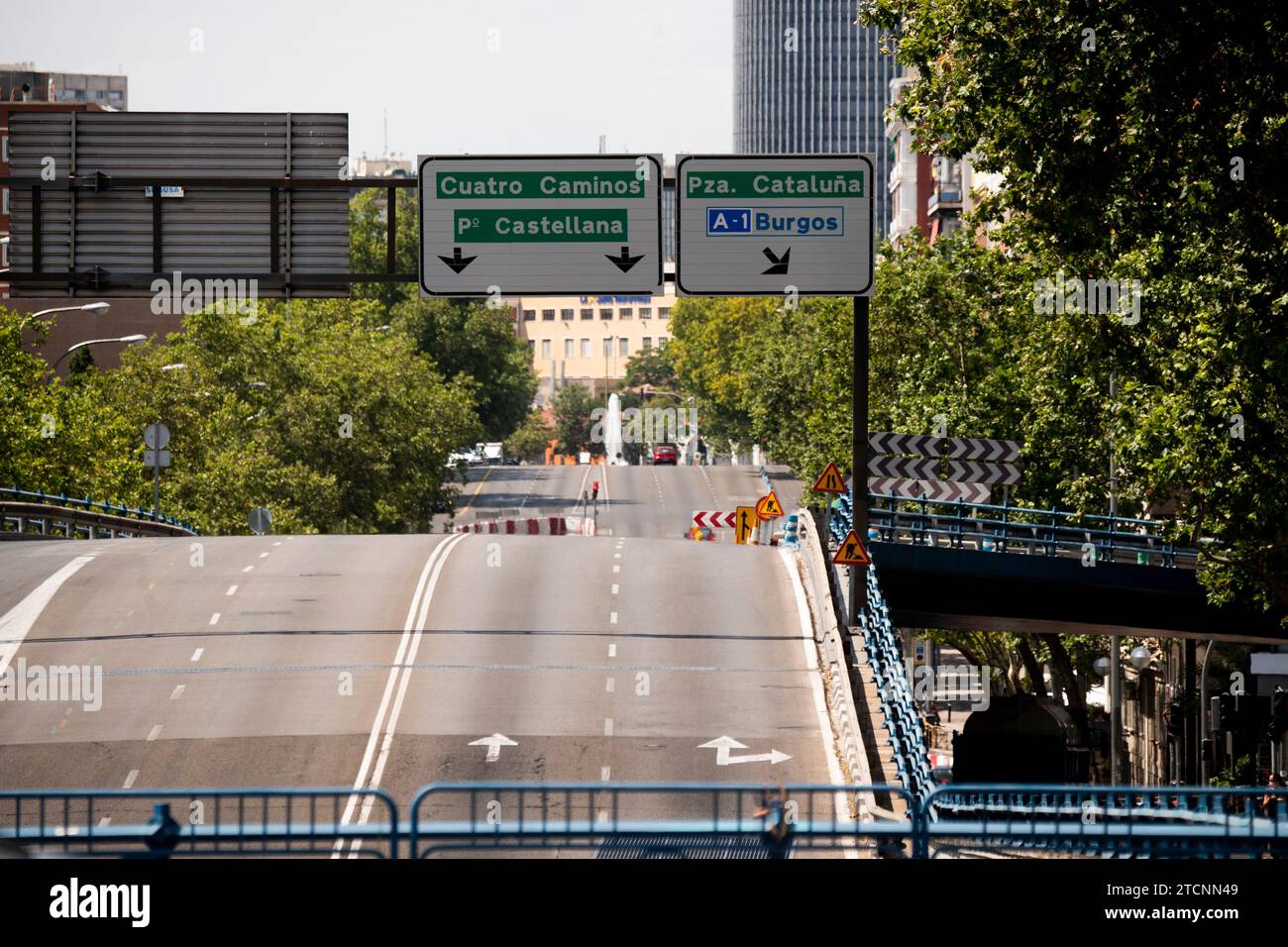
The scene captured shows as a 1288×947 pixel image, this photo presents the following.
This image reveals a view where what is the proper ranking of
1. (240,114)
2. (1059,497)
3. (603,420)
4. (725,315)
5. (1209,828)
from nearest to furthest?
1. (1209,828)
2. (240,114)
3. (1059,497)
4. (725,315)
5. (603,420)

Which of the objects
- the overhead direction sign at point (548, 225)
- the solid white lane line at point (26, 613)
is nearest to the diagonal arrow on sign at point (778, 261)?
the overhead direction sign at point (548, 225)

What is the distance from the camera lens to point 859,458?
26.5 m

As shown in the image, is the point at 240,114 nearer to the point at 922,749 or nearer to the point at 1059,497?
the point at 922,749

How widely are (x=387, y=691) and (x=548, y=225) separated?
7.23m

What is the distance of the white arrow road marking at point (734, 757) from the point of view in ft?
70.7

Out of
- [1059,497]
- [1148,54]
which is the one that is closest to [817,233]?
[1148,54]

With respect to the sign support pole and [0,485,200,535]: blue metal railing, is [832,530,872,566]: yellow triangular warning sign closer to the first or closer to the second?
the sign support pole

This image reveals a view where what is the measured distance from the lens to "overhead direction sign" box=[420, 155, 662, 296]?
2500 cm

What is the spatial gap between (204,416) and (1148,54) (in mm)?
46336

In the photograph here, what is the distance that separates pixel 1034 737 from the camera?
35.6 metres

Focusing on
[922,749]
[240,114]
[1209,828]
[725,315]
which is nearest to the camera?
[1209,828]

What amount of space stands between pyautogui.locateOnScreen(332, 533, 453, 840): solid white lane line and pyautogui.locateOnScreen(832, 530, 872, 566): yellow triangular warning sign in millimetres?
6829

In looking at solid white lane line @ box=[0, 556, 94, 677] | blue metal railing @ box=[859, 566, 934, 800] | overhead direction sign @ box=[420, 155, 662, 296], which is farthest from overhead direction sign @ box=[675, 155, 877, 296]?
solid white lane line @ box=[0, 556, 94, 677]

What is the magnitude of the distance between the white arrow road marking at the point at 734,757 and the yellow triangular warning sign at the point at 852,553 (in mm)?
3756
